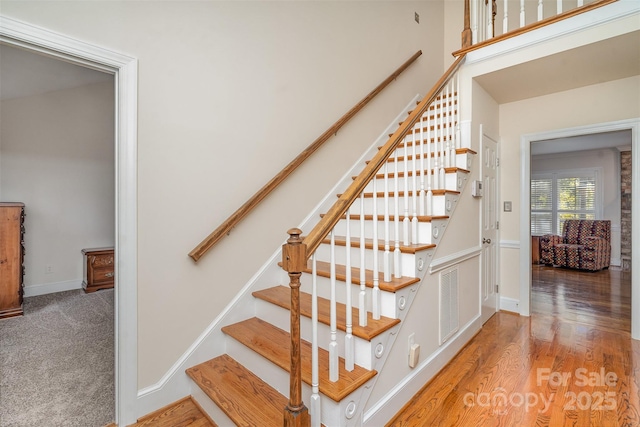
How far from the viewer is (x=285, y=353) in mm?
1719

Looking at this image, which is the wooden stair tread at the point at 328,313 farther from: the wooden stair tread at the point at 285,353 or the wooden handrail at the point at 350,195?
the wooden handrail at the point at 350,195

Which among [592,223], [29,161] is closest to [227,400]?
[29,161]

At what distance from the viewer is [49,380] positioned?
6.77ft

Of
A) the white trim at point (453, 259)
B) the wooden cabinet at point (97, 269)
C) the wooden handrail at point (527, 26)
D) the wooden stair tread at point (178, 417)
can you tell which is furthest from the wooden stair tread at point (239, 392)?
the wooden handrail at point (527, 26)

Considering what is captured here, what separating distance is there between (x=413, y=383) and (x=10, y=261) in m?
4.25

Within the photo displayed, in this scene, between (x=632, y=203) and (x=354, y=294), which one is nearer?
(x=354, y=294)

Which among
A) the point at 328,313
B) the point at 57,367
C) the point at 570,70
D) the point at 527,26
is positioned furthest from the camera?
the point at 570,70

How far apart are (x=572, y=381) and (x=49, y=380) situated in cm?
364

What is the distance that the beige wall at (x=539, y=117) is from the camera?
2.92 m

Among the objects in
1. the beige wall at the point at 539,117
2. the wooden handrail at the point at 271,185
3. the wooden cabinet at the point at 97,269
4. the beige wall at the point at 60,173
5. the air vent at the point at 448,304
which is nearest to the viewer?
the wooden handrail at the point at 271,185

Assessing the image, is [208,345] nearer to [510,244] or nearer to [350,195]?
[350,195]

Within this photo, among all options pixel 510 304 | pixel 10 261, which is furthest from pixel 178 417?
pixel 510 304

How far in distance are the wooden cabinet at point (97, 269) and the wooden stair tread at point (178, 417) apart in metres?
3.15

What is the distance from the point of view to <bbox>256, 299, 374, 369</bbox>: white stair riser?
1549 millimetres
